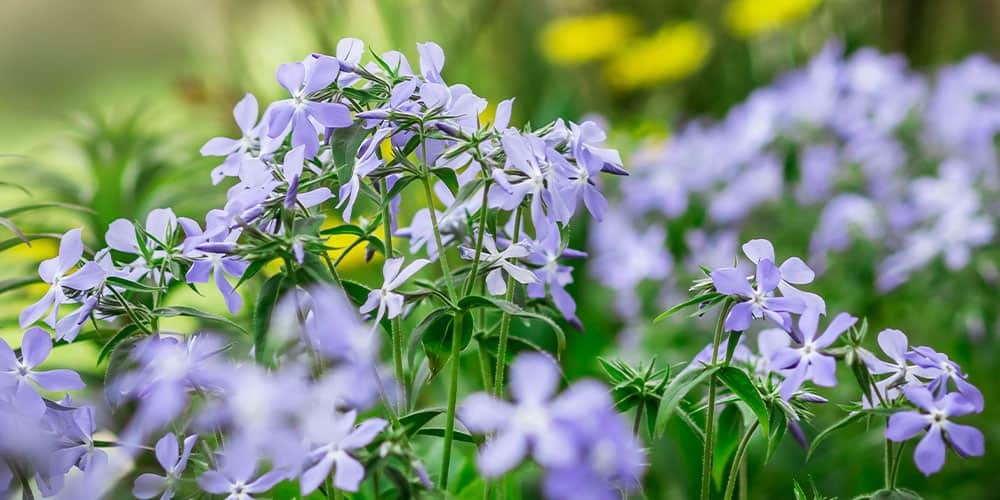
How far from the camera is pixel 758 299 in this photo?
0.53m

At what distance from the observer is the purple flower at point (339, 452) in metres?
0.43

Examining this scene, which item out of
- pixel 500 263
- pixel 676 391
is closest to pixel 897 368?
pixel 676 391

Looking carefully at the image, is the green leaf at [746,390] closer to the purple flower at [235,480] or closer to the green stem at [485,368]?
the green stem at [485,368]

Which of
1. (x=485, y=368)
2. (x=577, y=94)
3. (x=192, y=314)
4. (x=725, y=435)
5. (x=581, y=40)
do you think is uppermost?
(x=192, y=314)

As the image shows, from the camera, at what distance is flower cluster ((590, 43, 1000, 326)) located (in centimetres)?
138

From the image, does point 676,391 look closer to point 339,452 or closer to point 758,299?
point 758,299

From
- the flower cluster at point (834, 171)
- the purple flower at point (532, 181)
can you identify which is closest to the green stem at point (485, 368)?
the purple flower at point (532, 181)

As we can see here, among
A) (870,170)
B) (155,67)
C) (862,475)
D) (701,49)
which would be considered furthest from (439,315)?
(155,67)

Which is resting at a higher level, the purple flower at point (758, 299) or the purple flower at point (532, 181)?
the purple flower at point (532, 181)

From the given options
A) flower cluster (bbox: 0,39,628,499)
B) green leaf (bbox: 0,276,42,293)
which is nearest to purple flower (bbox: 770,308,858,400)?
flower cluster (bbox: 0,39,628,499)

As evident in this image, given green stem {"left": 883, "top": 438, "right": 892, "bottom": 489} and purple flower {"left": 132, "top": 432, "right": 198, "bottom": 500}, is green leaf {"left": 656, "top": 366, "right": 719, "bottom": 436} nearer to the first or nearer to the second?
green stem {"left": 883, "top": 438, "right": 892, "bottom": 489}

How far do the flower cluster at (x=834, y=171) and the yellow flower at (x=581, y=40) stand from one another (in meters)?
Answer: 1.04

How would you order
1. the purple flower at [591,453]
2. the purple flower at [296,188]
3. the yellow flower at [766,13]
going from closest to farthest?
the purple flower at [591,453]
the purple flower at [296,188]
the yellow flower at [766,13]

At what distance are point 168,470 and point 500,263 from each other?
214 mm
